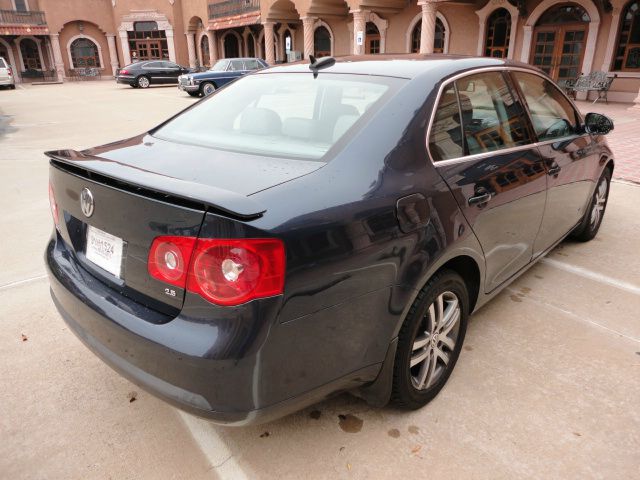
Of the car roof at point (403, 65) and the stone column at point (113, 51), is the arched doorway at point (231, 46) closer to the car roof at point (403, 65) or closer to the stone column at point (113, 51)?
the stone column at point (113, 51)

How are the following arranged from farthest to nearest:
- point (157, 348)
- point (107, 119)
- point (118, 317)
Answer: point (107, 119), point (118, 317), point (157, 348)

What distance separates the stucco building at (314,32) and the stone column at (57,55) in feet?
0.25

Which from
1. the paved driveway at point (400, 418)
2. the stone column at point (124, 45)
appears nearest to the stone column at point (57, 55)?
the stone column at point (124, 45)

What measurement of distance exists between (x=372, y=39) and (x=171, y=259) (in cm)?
2687

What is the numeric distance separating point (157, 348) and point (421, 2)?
64.8 feet

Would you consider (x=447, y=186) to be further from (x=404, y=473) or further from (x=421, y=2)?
(x=421, y=2)

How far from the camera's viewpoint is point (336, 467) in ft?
6.88

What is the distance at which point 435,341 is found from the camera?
2.41 m

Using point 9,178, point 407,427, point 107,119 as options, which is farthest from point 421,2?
point 407,427

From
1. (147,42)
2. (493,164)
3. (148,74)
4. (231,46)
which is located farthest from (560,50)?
(147,42)

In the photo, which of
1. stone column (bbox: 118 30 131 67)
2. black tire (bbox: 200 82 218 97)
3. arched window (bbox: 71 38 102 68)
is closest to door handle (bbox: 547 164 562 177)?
black tire (bbox: 200 82 218 97)

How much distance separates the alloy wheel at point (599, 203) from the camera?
4.36 metres

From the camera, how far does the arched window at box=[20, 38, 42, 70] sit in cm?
3972

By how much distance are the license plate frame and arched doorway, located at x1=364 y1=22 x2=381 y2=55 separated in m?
25.9
